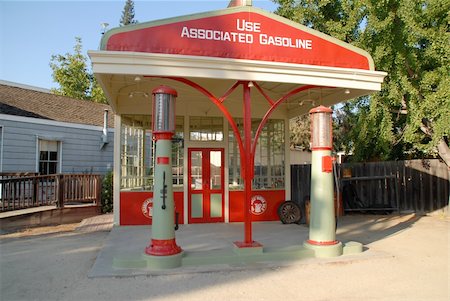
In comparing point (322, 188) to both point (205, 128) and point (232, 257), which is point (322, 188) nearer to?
point (232, 257)

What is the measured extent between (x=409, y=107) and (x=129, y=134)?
7.91 m

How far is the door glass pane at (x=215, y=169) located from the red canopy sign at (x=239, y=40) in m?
3.89

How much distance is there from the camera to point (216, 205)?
1012cm

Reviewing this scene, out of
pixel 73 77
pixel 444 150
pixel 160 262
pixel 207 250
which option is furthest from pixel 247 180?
pixel 73 77

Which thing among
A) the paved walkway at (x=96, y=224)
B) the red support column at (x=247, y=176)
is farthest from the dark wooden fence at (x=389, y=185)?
the red support column at (x=247, y=176)

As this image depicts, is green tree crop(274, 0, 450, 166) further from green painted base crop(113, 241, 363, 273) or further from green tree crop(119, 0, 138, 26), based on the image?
green tree crop(119, 0, 138, 26)

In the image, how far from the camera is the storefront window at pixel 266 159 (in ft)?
33.9

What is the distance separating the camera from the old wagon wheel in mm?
10039

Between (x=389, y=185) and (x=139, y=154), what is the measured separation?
8.40m

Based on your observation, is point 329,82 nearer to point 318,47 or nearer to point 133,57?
point 318,47

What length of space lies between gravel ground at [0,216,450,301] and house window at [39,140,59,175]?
6670 millimetres

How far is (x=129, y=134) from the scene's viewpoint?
395 inches

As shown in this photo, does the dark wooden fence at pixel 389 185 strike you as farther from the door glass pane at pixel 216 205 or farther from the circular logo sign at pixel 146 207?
the circular logo sign at pixel 146 207

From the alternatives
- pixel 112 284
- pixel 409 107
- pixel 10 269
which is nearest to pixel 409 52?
pixel 409 107
